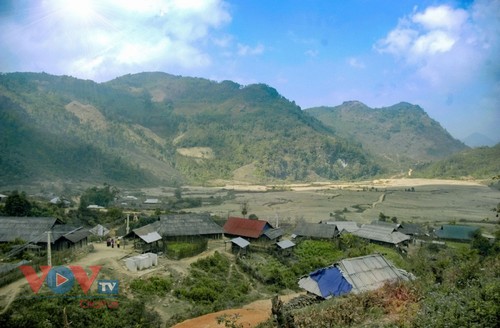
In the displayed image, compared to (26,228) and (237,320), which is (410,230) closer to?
(237,320)

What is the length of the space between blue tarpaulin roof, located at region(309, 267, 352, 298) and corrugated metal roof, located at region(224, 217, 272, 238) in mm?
19366

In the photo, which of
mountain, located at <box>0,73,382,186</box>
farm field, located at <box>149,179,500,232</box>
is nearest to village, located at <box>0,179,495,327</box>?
farm field, located at <box>149,179,500,232</box>

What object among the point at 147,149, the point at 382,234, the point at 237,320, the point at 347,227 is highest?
the point at 147,149

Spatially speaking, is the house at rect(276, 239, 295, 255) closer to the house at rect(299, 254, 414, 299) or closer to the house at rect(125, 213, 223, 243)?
the house at rect(125, 213, 223, 243)

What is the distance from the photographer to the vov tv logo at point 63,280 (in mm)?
18500

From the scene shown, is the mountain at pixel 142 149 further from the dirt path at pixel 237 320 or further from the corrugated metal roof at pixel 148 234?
the dirt path at pixel 237 320

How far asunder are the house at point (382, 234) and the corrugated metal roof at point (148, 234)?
74.1 ft

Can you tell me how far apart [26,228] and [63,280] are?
45.5 feet

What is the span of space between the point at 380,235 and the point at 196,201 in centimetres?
4251

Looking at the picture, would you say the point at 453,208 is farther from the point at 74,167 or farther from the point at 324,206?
the point at 74,167

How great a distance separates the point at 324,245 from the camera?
35531mm

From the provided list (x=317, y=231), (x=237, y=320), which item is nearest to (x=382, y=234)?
(x=317, y=231)

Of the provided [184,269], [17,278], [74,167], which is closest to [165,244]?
[184,269]

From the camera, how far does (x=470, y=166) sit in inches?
5044
